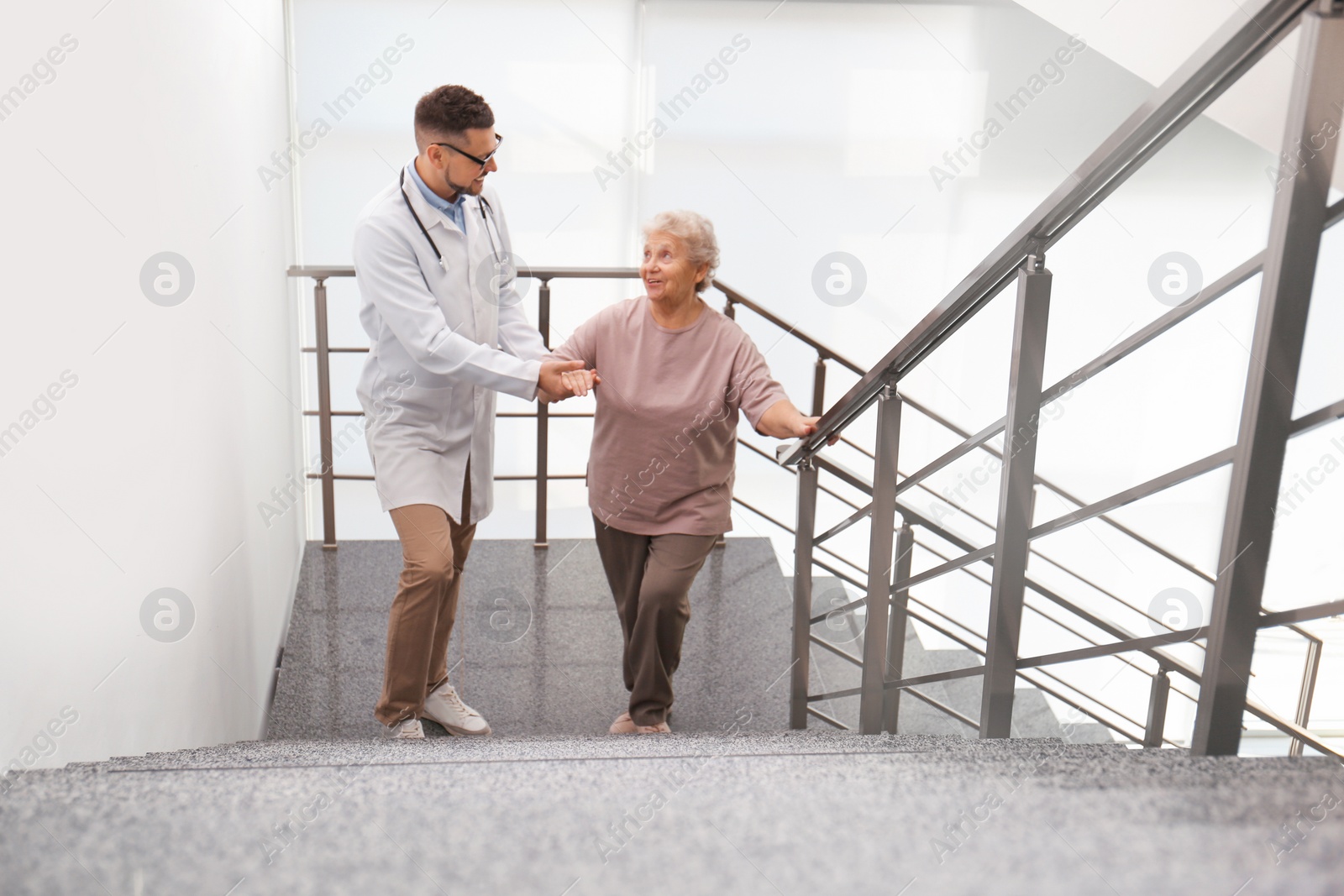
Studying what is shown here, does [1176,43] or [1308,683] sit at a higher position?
[1176,43]

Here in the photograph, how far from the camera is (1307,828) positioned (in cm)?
86

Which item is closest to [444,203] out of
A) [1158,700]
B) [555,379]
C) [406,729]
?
[555,379]

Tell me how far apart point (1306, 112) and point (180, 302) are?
1.81 metres

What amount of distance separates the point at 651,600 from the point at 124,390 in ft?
4.02

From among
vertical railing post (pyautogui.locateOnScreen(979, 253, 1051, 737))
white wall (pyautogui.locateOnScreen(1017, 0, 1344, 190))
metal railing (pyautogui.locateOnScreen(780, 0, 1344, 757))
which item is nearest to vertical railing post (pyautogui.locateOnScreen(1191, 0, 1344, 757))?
metal railing (pyautogui.locateOnScreen(780, 0, 1344, 757))

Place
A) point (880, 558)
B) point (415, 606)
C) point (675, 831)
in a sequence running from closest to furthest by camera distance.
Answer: point (675, 831) → point (880, 558) → point (415, 606)

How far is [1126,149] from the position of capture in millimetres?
1107

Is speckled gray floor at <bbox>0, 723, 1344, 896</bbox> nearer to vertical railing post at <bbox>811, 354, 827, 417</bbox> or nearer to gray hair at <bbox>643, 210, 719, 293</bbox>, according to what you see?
gray hair at <bbox>643, 210, 719, 293</bbox>

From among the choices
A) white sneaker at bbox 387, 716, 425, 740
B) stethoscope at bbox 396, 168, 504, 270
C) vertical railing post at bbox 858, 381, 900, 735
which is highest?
stethoscope at bbox 396, 168, 504, 270

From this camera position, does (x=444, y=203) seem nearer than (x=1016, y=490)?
No

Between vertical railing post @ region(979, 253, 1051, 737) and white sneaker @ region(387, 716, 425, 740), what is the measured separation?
1344mm

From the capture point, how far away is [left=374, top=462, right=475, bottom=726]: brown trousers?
7.51ft

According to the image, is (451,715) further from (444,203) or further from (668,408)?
(444,203)

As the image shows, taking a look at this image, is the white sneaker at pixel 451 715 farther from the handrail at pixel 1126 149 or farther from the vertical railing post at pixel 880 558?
the handrail at pixel 1126 149
